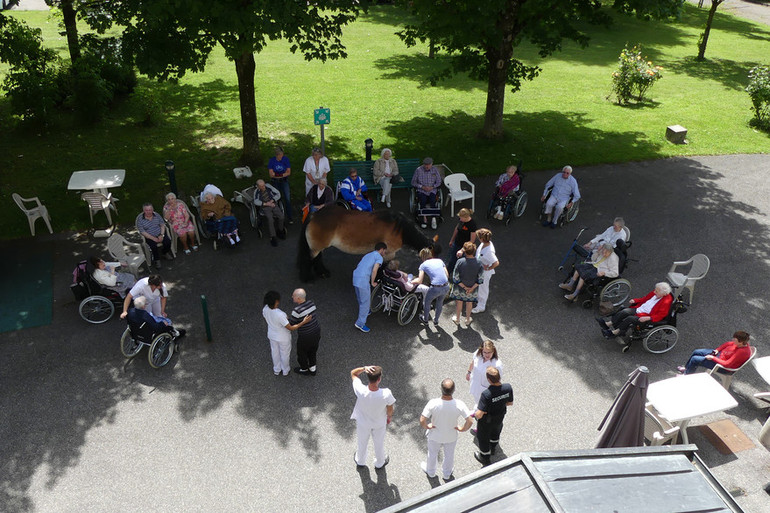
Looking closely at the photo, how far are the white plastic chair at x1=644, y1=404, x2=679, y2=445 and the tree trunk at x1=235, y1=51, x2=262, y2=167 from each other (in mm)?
10691

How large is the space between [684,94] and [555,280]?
1628 cm

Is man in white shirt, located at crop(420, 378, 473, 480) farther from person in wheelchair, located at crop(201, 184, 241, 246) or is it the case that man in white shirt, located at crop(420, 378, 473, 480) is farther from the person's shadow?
person in wheelchair, located at crop(201, 184, 241, 246)

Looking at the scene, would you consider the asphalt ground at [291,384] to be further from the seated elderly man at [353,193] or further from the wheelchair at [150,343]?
the seated elderly man at [353,193]

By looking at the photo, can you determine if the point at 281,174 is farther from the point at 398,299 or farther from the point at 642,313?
the point at 642,313

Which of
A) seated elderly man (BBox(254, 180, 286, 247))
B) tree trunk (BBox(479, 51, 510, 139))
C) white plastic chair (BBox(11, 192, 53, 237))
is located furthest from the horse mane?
tree trunk (BBox(479, 51, 510, 139))

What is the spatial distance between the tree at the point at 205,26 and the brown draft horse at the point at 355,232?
373 centimetres

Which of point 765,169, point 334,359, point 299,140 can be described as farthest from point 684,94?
point 334,359

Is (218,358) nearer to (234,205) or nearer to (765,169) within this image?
(234,205)

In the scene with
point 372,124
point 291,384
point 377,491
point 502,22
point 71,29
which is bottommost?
point 377,491

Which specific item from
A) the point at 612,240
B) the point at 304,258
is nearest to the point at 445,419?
the point at 304,258

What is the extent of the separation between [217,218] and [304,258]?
2325 millimetres

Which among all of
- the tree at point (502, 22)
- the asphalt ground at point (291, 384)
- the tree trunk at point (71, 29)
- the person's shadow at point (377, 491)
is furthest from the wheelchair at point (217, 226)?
the tree trunk at point (71, 29)

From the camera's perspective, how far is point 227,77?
71.6 feet

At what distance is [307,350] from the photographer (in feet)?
25.3
